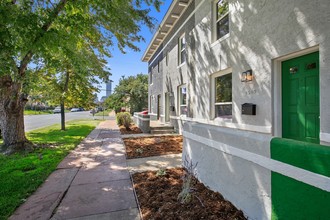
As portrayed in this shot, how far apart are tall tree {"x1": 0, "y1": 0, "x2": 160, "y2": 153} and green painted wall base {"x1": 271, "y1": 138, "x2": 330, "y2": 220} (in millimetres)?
4959

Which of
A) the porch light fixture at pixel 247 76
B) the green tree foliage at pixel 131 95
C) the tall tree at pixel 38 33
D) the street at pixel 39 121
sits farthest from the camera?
the green tree foliage at pixel 131 95

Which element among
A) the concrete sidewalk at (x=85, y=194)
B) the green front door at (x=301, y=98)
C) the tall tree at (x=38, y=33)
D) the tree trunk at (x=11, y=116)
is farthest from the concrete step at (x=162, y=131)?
the green front door at (x=301, y=98)

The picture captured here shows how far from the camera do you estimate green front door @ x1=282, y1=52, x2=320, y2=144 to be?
392 cm

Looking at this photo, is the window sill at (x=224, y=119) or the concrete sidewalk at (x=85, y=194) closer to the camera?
the concrete sidewalk at (x=85, y=194)

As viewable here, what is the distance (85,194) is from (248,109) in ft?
14.1

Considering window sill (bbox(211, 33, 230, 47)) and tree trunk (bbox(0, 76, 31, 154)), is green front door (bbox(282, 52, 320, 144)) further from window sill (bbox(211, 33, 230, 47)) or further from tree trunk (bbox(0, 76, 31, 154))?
tree trunk (bbox(0, 76, 31, 154))

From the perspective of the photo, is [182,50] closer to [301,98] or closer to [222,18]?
[222,18]

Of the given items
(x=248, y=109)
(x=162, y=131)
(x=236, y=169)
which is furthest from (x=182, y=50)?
(x=236, y=169)

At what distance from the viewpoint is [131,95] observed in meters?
26.0

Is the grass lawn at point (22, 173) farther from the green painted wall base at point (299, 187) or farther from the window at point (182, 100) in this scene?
the window at point (182, 100)

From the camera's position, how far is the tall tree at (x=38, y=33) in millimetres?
4250

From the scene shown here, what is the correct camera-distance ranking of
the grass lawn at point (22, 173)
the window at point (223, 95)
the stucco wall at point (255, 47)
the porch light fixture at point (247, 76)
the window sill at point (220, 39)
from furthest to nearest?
the window at point (223, 95)
the window sill at point (220, 39)
the porch light fixture at point (247, 76)
the stucco wall at point (255, 47)
the grass lawn at point (22, 173)

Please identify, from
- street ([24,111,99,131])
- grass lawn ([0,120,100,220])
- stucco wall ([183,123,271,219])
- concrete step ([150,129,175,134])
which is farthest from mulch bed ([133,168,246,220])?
street ([24,111,99,131])

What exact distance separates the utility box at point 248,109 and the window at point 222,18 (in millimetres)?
2853
